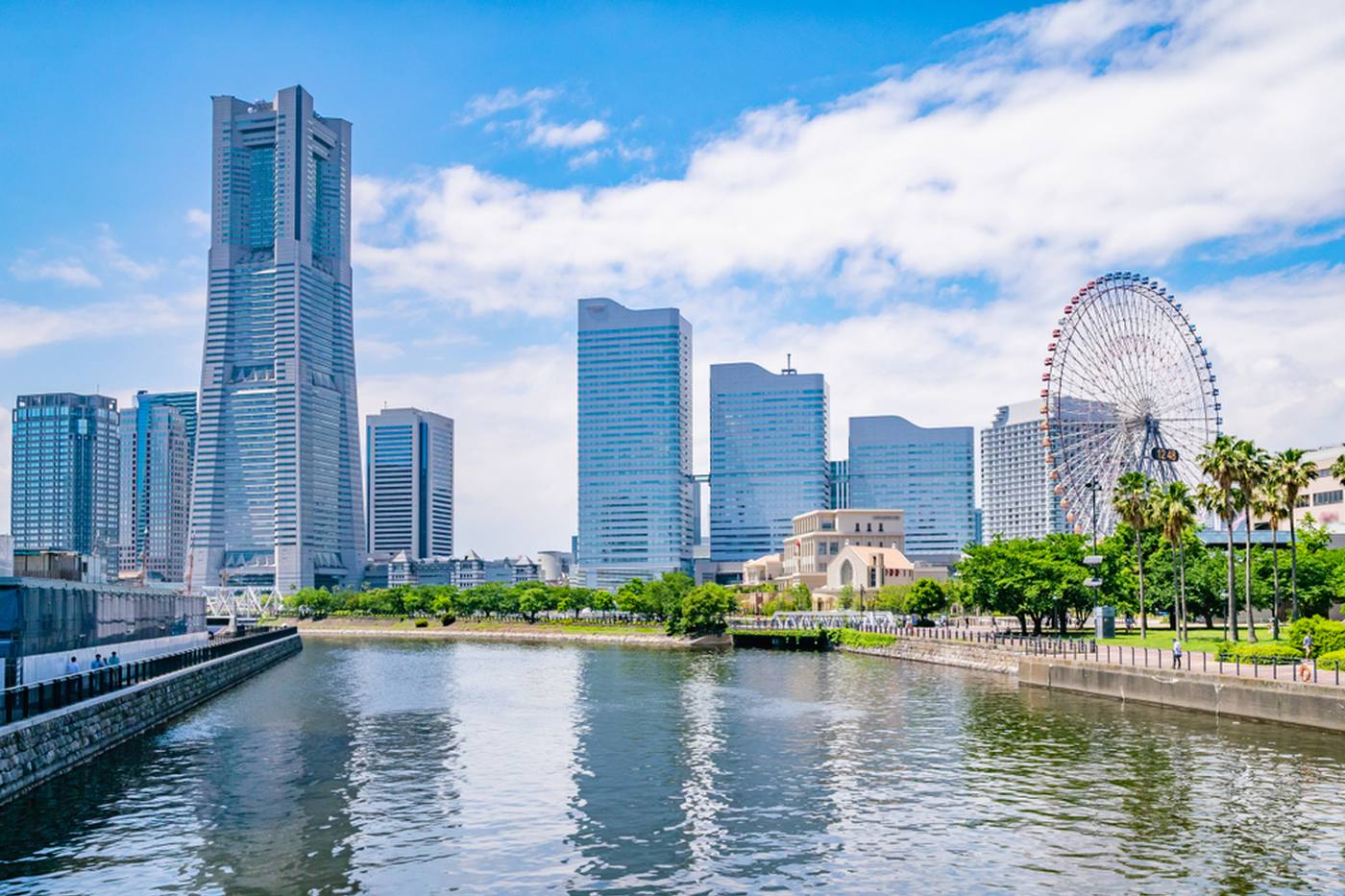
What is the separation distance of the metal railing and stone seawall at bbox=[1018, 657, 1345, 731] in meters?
63.1

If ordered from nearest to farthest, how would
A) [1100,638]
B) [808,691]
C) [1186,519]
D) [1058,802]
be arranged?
[1058,802]
[808,691]
[1186,519]
[1100,638]

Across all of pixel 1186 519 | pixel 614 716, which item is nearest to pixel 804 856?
pixel 614 716

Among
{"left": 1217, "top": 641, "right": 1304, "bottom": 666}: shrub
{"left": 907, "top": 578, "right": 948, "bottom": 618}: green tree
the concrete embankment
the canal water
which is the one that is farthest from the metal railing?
{"left": 907, "top": 578, "right": 948, "bottom": 618}: green tree

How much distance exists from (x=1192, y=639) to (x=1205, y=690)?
32798 millimetres

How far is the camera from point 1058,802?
44.6 meters

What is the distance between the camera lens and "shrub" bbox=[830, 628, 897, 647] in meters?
132

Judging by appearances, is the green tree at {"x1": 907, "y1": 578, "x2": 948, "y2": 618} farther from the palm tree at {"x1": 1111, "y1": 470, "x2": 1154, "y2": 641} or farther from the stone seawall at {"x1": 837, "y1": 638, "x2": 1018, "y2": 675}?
the palm tree at {"x1": 1111, "y1": 470, "x2": 1154, "y2": 641}

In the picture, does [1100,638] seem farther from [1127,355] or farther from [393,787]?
[393,787]

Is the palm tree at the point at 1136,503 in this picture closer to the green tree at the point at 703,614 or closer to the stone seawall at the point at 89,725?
the green tree at the point at 703,614

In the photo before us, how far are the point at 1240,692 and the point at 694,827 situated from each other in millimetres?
40734

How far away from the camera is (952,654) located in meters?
113

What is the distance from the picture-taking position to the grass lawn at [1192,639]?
9094 cm

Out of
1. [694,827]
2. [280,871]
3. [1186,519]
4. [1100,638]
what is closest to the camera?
Answer: [280,871]

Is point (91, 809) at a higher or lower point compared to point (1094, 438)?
lower
